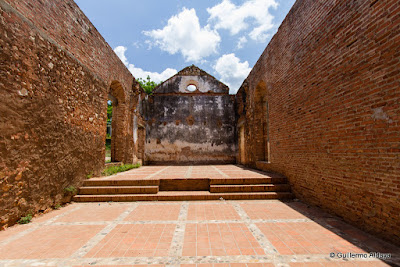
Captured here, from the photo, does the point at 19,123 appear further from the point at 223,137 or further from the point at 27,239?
the point at 223,137

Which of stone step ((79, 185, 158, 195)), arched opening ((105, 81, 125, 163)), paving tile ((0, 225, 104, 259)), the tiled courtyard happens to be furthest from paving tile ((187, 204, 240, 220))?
arched opening ((105, 81, 125, 163))

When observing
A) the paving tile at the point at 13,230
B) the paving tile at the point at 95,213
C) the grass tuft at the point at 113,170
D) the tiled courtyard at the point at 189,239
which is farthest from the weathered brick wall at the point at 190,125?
the paving tile at the point at 13,230

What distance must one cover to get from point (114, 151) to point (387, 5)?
374 inches

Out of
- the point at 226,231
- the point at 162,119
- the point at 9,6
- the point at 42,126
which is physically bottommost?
the point at 226,231

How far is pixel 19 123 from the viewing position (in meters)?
3.58

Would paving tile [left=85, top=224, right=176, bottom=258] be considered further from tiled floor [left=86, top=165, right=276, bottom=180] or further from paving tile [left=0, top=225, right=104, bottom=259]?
tiled floor [left=86, top=165, right=276, bottom=180]

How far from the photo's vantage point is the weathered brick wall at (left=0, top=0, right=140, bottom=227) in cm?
339

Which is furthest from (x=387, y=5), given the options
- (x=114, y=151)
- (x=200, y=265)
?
(x=114, y=151)

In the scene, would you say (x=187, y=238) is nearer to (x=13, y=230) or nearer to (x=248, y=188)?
(x=248, y=188)

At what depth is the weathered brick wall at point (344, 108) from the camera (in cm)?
282

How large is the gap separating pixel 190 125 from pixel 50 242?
10285mm

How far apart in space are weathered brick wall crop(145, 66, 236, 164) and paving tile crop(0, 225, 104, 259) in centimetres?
913

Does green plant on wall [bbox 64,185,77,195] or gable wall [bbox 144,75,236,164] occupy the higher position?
gable wall [bbox 144,75,236,164]

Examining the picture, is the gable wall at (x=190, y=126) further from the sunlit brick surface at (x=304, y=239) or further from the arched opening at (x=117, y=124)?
the sunlit brick surface at (x=304, y=239)
